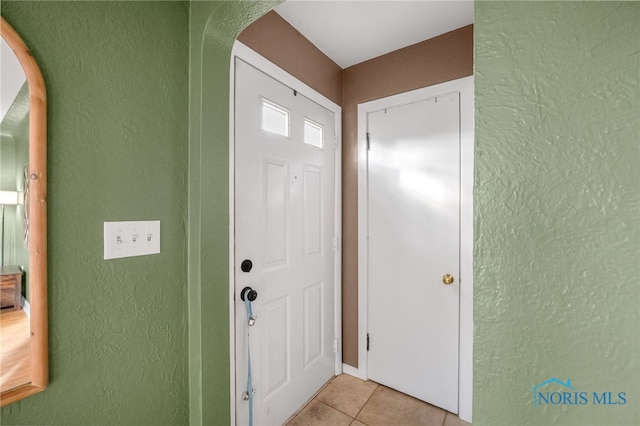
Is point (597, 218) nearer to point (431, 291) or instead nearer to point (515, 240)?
point (515, 240)

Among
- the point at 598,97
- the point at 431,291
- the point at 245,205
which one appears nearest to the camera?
the point at 598,97

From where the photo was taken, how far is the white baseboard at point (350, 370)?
217 centimetres

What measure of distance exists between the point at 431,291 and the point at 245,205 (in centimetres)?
132

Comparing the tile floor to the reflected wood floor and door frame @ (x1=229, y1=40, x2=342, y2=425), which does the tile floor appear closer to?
door frame @ (x1=229, y1=40, x2=342, y2=425)

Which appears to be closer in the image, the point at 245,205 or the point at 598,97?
the point at 598,97

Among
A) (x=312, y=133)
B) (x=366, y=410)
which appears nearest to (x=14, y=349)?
(x=312, y=133)

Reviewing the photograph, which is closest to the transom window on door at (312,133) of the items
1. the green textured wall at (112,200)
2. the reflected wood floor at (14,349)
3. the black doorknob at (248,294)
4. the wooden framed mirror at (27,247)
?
the green textured wall at (112,200)

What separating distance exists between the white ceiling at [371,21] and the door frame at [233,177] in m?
0.32

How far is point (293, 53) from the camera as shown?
1.74 metres

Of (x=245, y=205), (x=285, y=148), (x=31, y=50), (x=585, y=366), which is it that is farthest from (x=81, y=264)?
(x=585, y=366)

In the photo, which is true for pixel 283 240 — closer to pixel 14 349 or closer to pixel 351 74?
pixel 14 349

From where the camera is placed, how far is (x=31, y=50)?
0.77 metres

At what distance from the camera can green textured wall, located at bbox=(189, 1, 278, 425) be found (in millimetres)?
1114

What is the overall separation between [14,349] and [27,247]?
0.27 meters
